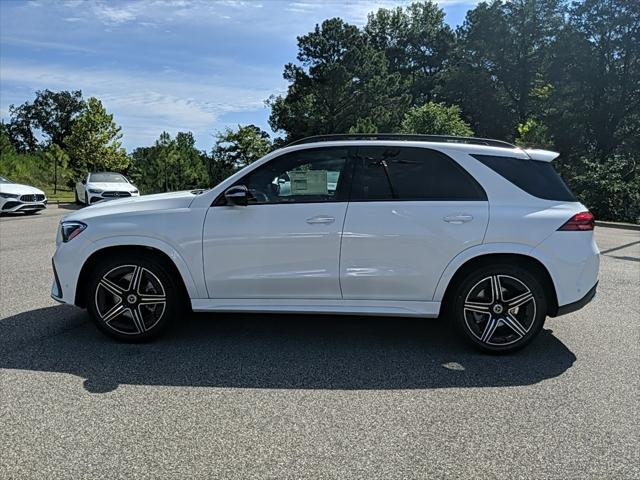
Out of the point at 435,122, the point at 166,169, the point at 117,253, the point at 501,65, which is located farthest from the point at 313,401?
the point at 501,65

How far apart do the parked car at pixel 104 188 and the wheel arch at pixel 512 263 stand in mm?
15552

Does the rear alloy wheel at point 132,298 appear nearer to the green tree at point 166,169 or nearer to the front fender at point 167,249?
the front fender at point 167,249

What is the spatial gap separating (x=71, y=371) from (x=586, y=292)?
4.12m

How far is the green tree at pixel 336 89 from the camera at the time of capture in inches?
1732

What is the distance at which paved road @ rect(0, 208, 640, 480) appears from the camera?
286cm

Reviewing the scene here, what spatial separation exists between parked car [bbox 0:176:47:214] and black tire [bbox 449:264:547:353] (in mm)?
Result: 16106

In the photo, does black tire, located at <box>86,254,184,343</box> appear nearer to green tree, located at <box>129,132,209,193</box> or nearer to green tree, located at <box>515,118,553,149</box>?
green tree, located at <box>129,132,209,193</box>

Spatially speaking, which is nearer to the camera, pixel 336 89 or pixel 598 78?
pixel 598 78

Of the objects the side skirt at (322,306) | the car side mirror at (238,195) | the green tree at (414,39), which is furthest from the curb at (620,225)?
the green tree at (414,39)

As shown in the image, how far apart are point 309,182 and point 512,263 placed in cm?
180

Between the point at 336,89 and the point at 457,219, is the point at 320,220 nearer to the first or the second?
the point at 457,219

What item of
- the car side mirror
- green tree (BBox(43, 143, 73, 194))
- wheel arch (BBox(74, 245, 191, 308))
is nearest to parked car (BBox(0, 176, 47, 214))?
wheel arch (BBox(74, 245, 191, 308))

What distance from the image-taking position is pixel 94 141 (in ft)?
109

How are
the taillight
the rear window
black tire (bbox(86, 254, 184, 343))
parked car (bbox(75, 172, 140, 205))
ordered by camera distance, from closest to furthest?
1. the taillight
2. the rear window
3. black tire (bbox(86, 254, 184, 343))
4. parked car (bbox(75, 172, 140, 205))
